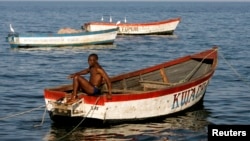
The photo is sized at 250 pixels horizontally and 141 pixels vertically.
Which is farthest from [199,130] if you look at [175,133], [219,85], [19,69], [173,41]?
[173,41]

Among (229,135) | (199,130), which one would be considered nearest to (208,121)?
(199,130)

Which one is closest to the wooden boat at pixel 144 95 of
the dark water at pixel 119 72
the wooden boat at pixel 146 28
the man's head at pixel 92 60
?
the dark water at pixel 119 72

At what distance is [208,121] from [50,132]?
4.95 metres

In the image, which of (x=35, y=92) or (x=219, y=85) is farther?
(x=219, y=85)

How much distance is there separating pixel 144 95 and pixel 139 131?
1.02 metres

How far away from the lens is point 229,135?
12008mm

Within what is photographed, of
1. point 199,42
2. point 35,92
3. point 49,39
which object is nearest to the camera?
point 35,92

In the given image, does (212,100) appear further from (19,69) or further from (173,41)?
(173,41)

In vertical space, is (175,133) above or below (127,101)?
below

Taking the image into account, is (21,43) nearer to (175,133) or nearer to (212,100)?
(212,100)

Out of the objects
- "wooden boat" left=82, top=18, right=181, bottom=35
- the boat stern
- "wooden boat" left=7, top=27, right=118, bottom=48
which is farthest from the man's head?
"wooden boat" left=82, top=18, right=181, bottom=35

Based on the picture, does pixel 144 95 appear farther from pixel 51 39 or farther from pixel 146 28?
pixel 146 28

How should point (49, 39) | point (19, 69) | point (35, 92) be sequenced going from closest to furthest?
point (35, 92) < point (19, 69) < point (49, 39)

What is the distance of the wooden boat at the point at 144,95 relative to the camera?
1480 centimetres
